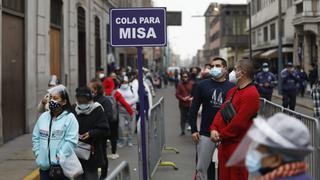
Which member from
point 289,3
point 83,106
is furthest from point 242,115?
point 289,3

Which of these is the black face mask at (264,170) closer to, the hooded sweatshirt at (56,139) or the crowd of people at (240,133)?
the crowd of people at (240,133)

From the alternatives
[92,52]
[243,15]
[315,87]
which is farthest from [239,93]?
[243,15]

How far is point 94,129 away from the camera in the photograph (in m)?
6.47

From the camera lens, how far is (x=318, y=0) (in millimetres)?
32562

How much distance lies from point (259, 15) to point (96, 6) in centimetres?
2986

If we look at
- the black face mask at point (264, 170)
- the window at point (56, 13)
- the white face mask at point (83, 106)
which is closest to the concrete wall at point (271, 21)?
the window at point (56, 13)

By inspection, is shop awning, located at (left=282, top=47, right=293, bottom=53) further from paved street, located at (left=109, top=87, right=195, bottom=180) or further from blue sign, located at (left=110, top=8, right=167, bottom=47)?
blue sign, located at (left=110, top=8, right=167, bottom=47)

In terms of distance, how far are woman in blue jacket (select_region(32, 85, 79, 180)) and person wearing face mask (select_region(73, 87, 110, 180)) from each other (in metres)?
0.81

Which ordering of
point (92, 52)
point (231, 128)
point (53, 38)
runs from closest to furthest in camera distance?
point (231, 128), point (53, 38), point (92, 52)

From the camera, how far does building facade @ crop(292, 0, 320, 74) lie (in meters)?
32.6

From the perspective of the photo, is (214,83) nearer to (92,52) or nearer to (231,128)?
(231,128)

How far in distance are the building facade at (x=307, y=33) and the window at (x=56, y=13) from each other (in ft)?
58.6

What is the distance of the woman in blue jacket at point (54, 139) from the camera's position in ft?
18.1

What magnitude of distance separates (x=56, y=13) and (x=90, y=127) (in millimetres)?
11963
